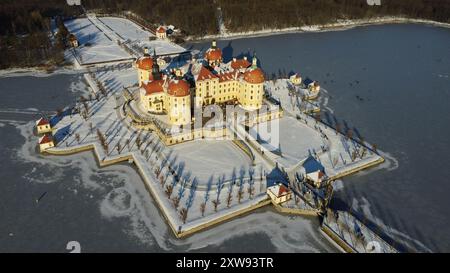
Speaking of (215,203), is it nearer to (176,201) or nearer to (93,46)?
(176,201)

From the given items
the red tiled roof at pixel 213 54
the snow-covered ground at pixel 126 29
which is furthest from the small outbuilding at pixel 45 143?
the snow-covered ground at pixel 126 29

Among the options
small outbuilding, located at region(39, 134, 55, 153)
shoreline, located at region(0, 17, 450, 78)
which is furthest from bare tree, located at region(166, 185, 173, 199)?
shoreline, located at region(0, 17, 450, 78)

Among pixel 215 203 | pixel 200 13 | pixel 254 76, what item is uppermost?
pixel 200 13

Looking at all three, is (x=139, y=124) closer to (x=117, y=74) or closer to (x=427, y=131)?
(x=117, y=74)

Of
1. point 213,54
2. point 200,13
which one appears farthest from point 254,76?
point 200,13

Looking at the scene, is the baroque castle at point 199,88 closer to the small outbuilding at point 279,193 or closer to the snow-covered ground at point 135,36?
the small outbuilding at point 279,193
